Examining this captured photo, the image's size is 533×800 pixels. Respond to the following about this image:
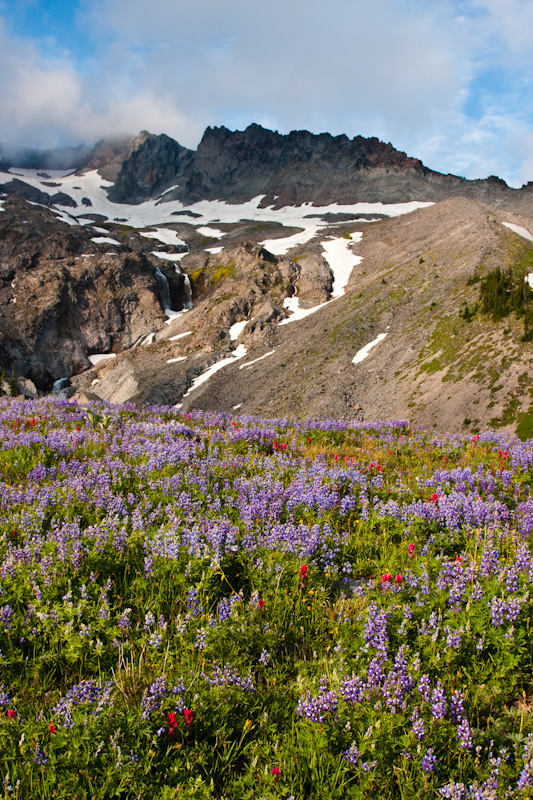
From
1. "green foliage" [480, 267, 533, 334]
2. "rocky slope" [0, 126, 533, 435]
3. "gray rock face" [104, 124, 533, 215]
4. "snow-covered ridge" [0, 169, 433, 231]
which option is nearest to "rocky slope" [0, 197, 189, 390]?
"rocky slope" [0, 126, 533, 435]

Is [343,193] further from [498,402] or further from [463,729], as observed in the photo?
[463,729]

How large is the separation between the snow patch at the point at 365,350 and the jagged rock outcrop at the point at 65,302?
60657 millimetres

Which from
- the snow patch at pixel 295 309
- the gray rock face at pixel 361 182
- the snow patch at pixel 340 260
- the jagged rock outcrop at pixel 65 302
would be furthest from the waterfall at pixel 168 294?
the gray rock face at pixel 361 182

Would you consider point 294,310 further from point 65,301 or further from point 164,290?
point 65,301

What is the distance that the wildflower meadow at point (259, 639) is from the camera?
2.65 metres

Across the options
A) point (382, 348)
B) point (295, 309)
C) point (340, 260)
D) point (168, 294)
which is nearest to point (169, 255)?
point (168, 294)

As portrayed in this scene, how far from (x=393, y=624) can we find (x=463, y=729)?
3.27ft

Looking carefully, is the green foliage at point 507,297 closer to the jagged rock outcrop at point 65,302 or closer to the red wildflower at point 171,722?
the red wildflower at point 171,722

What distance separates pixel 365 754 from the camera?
9.16ft

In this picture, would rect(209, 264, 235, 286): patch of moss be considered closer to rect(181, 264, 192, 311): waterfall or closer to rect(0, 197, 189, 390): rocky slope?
rect(181, 264, 192, 311): waterfall

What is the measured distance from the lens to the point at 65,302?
94938 millimetres

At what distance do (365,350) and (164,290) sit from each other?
6943 centimetres

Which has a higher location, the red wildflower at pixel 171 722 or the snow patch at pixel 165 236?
the snow patch at pixel 165 236

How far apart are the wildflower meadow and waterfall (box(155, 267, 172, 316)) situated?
103 meters
